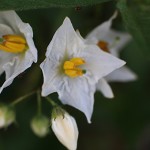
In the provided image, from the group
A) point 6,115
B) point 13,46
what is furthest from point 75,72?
point 6,115

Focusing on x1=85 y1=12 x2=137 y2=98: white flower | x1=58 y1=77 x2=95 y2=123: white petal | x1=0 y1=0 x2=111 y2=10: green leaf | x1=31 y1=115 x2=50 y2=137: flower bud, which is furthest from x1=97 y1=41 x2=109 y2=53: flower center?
x1=0 y1=0 x2=111 y2=10: green leaf

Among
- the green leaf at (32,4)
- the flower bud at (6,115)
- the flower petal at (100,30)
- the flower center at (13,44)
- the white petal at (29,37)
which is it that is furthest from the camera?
the flower petal at (100,30)

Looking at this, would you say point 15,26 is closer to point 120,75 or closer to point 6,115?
point 6,115

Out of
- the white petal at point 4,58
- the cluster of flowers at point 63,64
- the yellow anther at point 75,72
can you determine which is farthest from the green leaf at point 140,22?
the white petal at point 4,58

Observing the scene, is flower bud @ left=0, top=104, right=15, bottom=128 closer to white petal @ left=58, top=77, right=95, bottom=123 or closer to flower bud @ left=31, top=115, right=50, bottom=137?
flower bud @ left=31, top=115, right=50, bottom=137

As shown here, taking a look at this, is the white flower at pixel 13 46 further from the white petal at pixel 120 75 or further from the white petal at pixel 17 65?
the white petal at pixel 120 75

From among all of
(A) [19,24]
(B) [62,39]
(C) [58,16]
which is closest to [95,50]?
(B) [62,39]

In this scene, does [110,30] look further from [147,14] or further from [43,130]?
[43,130]
